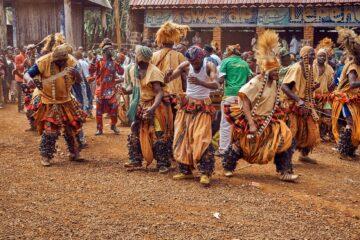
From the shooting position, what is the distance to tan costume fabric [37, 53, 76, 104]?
7.01m

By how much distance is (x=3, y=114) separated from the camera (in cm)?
1323

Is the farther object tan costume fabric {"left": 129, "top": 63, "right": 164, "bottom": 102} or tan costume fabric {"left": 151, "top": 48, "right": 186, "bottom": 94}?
tan costume fabric {"left": 151, "top": 48, "right": 186, "bottom": 94}

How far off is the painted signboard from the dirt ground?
9.63m

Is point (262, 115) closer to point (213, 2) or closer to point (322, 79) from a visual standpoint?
point (322, 79)

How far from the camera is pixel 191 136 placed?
20.4 ft

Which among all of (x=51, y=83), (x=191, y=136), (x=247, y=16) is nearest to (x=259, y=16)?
(x=247, y=16)

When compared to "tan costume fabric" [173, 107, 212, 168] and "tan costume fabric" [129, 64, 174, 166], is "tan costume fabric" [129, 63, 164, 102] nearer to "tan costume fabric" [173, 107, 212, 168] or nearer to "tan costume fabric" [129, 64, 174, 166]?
"tan costume fabric" [129, 64, 174, 166]

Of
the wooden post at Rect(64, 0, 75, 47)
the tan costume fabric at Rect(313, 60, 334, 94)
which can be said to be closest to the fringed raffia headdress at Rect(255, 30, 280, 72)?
the tan costume fabric at Rect(313, 60, 334, 94)

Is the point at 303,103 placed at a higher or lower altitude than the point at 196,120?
higher

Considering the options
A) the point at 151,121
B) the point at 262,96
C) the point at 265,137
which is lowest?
the point at 265,137

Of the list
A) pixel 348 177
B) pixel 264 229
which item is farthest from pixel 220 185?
pixel 348 177

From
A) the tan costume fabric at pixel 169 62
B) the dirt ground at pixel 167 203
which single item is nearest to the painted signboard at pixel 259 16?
the dirt ground at pixel 167 203

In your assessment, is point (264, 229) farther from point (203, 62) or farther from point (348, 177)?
point (348, 177)

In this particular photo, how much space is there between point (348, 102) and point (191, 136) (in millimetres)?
3136
